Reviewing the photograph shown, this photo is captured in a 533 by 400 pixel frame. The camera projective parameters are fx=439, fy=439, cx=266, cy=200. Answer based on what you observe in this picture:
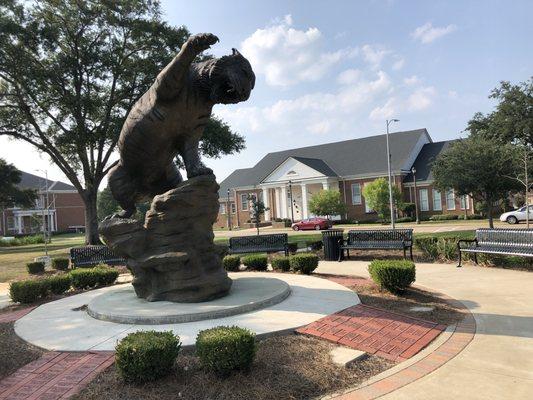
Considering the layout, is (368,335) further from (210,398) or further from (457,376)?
(210,398)

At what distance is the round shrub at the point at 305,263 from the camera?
10.6 meters

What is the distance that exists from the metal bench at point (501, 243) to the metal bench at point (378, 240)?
1.61 meters

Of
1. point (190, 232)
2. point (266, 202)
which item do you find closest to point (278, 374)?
point (190, 232)

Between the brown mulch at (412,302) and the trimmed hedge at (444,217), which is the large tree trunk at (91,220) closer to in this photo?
the brown mulch at (412,302)

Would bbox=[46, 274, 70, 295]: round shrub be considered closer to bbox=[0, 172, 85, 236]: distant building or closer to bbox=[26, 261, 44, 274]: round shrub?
bbox=[26, 261, 44, 274]: round shrub

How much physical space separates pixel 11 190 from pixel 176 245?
4073cm

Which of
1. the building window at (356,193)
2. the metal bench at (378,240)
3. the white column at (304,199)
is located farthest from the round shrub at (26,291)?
the white column at (304,199)

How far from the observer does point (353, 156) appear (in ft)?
169

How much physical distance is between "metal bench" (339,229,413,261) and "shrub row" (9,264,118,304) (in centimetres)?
722

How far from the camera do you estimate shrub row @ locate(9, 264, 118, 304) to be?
29.2ft

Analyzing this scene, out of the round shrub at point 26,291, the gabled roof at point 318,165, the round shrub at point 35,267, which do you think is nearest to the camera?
the round shrub at point 26,291

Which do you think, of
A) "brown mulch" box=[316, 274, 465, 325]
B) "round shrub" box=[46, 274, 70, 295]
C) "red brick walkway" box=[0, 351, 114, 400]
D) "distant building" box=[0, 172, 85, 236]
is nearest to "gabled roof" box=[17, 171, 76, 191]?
"distant building" box=[0, 172, 85, 236]

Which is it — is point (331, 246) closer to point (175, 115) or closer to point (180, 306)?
point (180, 306)

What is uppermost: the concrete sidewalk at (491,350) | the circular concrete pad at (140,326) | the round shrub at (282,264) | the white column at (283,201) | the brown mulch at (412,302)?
the white column at (283,201)
